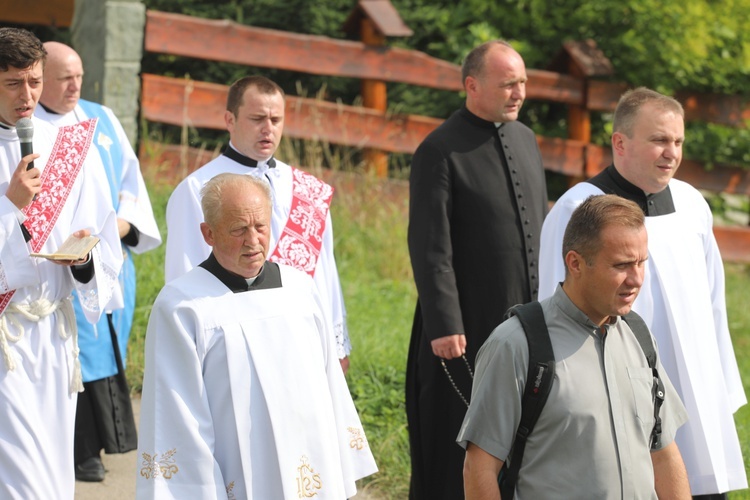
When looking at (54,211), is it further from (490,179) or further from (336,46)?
(336,46)

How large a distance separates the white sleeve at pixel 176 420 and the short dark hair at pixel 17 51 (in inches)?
54.1

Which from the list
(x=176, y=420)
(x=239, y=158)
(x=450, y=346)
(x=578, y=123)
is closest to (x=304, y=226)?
(x=239, y=158)

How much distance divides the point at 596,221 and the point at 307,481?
4.27ft

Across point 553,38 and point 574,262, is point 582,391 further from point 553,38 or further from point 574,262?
point 553,38

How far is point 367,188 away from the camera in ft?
34.7

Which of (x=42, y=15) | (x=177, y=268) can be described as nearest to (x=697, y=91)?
(x=42, y=15)

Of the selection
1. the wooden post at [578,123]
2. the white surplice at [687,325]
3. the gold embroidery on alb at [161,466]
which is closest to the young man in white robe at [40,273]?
the gold embroidery on alb at [161,466]

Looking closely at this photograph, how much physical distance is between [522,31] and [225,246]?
9.04 meters

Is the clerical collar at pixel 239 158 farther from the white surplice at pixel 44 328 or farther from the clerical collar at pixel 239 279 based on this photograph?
the clerical collar at pixel 239 279

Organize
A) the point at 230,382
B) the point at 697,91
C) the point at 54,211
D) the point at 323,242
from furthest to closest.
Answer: the point at 697,91
the point at 323,242
the point at 54,211
the point at 230,382

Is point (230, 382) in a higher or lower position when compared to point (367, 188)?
lower

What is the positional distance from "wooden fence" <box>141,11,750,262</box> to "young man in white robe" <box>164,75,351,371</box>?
14.8ft

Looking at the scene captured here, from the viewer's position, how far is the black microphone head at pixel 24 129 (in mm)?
4762

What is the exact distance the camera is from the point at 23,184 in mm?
4742
